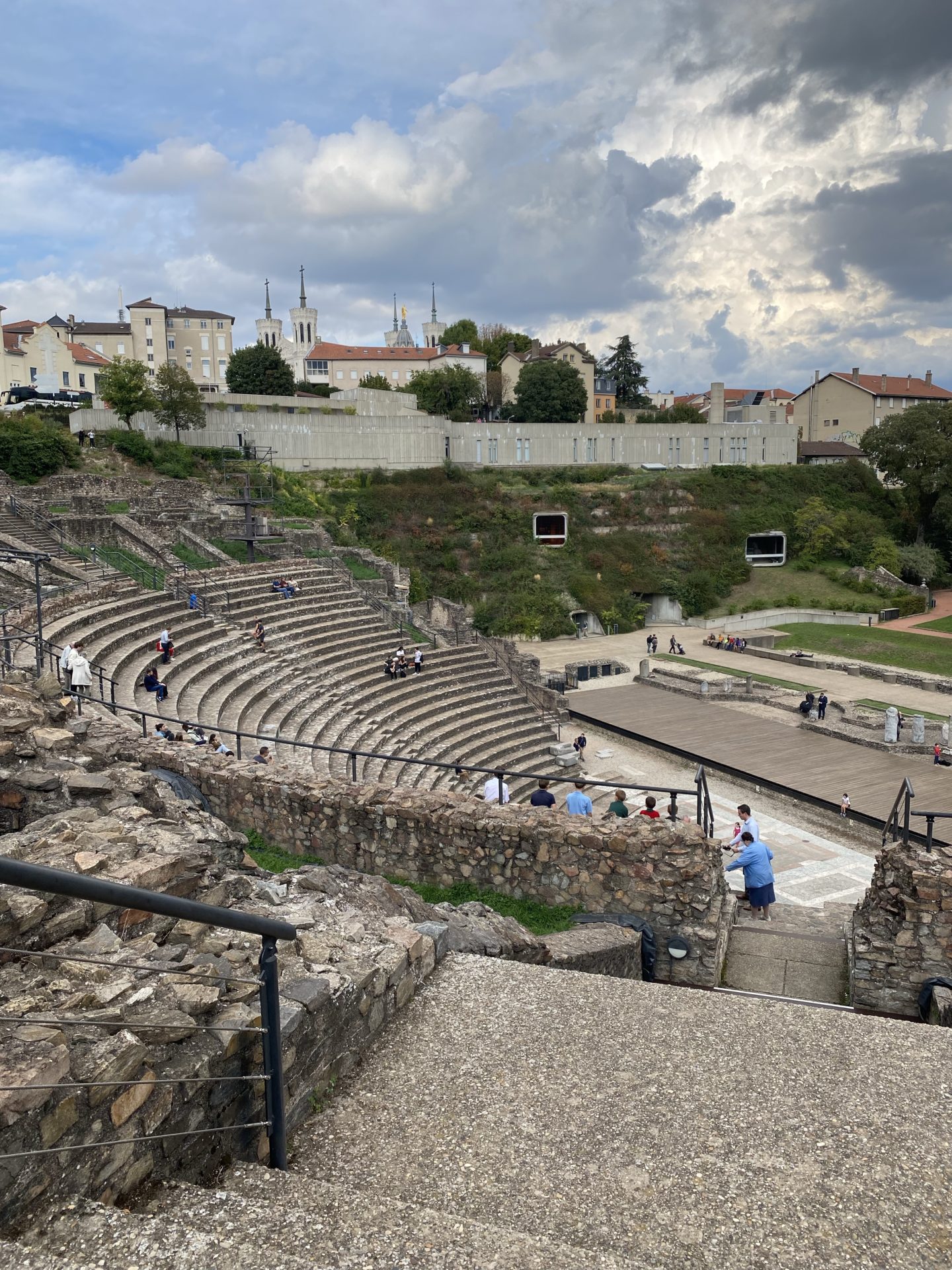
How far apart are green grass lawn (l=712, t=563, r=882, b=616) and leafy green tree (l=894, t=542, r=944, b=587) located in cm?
324

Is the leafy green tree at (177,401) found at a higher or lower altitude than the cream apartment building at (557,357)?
lower

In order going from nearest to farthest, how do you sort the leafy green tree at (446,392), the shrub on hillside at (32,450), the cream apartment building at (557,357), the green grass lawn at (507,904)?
the green grass lawn at (507,904), the shrub on hillside at (32,450), the leafy green tree at (446,392), the cream apartment building at (557,357)

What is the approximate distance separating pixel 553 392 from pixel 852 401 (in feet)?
93.8

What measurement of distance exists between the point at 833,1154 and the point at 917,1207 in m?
0.42

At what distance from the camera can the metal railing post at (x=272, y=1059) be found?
11.8ft

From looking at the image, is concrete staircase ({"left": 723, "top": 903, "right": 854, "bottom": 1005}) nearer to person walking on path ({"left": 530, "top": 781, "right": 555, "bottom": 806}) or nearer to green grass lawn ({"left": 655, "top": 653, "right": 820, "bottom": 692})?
person walking on path ({"left": 530, "top": 781, "right": 555, "bottom": 806})

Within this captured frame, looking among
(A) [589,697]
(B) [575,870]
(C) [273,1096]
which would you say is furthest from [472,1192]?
(A) [589,697]

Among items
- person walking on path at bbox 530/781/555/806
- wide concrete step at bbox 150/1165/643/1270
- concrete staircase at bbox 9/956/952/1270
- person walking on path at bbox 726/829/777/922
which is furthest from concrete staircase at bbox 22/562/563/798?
wide concrete step at bbox 150/1165/643/1270

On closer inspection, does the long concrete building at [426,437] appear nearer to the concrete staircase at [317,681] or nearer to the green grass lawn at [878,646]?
the green grass lawn at [878,646]

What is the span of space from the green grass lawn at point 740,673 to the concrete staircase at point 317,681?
433 inches

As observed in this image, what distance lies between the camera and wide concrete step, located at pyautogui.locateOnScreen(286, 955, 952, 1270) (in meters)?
3.60

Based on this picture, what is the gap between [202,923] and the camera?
11.8 feet

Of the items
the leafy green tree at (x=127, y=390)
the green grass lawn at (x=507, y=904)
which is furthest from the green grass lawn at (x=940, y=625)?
the leafy green tree at (x=127, y=390)

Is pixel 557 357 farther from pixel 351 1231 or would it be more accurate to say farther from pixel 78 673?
pixel 351 1231
